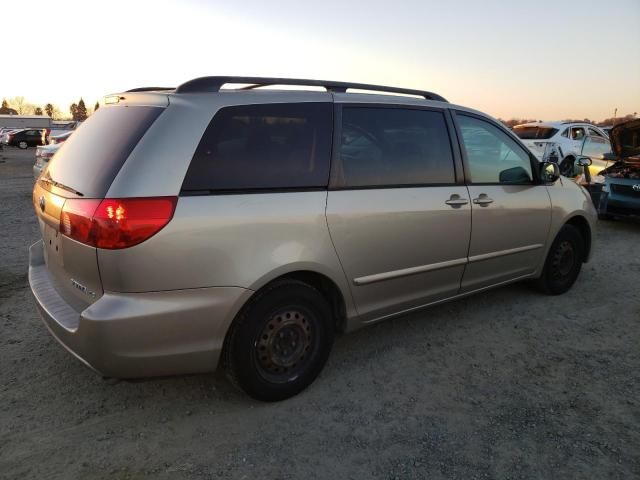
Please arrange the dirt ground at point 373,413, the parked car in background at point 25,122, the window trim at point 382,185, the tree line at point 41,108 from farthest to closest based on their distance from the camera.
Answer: the tree line at point 41,108
the parked car in background at point 25,122
the window trim at point 382,185
the dirt ground at point 373,413

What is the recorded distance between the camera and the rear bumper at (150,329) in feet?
7.51

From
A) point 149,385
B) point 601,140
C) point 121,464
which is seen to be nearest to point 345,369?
point 149,385

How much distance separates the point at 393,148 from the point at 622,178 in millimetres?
6436

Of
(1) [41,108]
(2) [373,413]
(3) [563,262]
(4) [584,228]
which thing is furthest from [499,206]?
(1) [41,108]

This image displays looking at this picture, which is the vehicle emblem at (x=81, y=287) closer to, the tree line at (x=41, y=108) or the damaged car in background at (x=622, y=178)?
the damaged car in background at (x=622, y=178)

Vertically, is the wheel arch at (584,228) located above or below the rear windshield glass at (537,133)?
below

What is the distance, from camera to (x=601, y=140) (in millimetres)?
14883

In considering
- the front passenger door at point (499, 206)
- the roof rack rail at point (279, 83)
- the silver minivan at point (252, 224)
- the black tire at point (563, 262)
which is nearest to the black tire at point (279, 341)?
the silver minivan at point (252, 224)

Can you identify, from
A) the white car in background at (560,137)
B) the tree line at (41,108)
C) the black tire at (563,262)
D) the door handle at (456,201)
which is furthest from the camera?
the tree line at (41,108)

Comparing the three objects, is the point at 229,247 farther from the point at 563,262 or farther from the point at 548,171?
the point at 563,262

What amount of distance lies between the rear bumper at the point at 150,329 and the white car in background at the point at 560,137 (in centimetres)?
1213

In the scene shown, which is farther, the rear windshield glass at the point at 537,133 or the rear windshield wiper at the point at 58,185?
the rear windshield glass at the point at 537,133

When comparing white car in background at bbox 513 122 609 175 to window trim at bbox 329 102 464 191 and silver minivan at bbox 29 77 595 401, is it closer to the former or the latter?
window trim at bbox 329 102 464 191

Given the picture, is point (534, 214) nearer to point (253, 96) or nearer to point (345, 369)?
point (345, 369)
